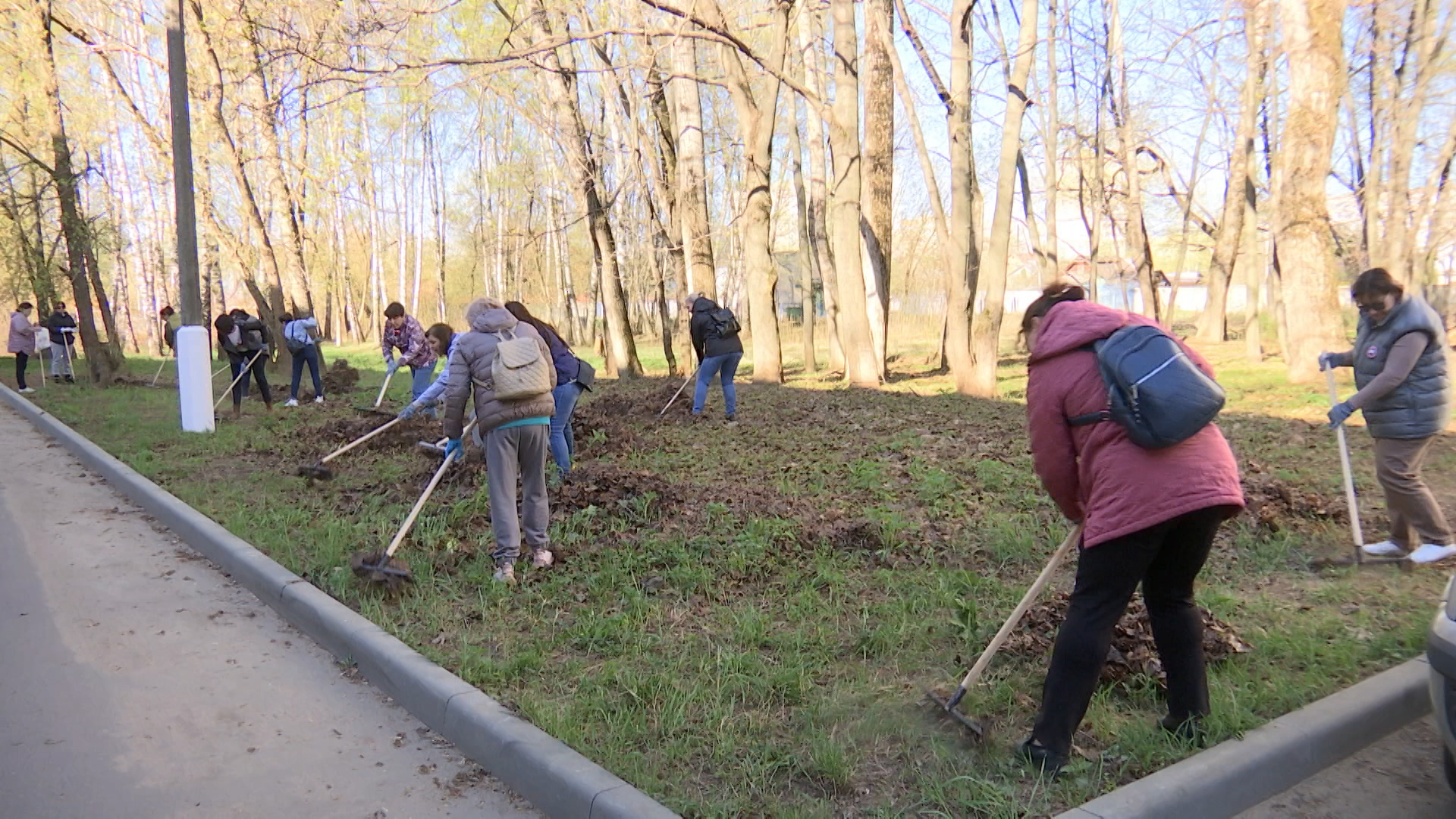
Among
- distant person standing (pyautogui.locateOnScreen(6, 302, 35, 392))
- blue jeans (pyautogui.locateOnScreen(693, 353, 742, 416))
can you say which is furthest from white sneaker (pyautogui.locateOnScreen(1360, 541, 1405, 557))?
distant person standing (pyautogui.locateOnScreen(6, 302, 35, 392))

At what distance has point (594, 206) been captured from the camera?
1831 centimetres

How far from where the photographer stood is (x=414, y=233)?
4881 centimetres

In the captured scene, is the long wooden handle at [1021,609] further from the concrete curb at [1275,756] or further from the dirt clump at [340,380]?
the dirt clump at [340,380]

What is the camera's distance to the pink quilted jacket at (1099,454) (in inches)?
118

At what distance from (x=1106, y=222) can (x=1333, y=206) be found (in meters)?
15.3

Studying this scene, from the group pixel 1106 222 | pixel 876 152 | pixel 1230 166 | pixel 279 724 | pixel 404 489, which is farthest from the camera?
pixel 1106 222

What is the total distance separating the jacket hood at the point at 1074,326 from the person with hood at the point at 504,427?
128 inches

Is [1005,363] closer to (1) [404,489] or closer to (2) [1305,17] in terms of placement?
(2) [1305,17]

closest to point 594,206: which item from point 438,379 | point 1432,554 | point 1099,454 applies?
point 438,379

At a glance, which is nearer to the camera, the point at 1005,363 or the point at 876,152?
the point at 876,152

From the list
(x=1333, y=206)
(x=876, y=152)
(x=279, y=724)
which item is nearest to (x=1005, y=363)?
(x=876, y=152)

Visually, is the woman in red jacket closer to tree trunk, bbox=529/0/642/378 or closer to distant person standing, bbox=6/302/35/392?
tree trunk, bbox=529/0/642/378

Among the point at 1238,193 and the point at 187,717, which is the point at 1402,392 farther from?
the point at 1238,193

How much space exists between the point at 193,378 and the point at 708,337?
6.62m
